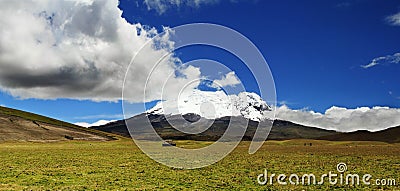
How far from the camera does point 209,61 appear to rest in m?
36.2

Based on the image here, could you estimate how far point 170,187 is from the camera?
27.8 m

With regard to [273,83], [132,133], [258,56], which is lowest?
[132,133]

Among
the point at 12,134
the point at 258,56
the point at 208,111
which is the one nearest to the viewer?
the point at 258,56

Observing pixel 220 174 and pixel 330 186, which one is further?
pixel 220 174

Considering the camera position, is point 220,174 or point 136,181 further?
point 220,174

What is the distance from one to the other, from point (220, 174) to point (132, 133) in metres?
9.46

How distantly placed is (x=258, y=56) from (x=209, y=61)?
5535 millimetres

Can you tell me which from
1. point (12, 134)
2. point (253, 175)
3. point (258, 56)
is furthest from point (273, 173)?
point (12, 134)

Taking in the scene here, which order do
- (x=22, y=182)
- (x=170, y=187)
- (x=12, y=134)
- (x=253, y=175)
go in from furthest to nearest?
(x=12, y=134)
(x=253, y=175)
(x=22, y=182)
(x=170, y=187)

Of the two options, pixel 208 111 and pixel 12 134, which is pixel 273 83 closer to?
pixel 208 111

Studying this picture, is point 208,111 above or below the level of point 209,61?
below

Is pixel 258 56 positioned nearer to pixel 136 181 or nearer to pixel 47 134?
pixel 136 181

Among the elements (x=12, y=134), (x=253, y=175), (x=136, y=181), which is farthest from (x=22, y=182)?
(x=12, y=134)

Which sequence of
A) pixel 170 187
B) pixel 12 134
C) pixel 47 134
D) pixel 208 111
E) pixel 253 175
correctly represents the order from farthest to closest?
1. pixel 47 134
2. pixel 12 134
3. pixel 208 111
4. pixel 253 175
5. pixel 170 187
